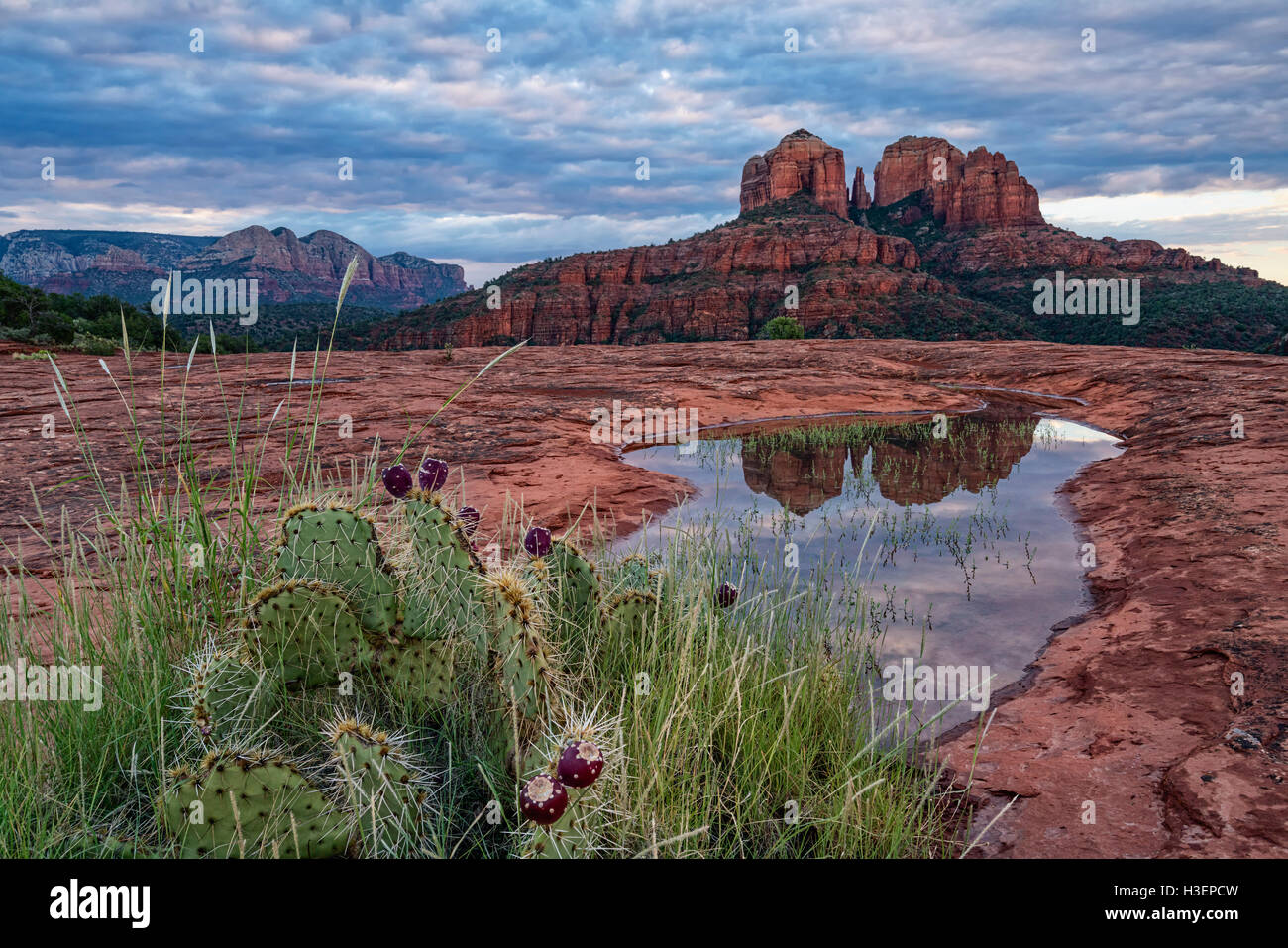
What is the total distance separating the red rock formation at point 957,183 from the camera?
93.4 meters

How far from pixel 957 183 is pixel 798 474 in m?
103

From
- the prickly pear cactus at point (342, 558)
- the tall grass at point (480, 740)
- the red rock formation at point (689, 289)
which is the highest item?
the red rock formation at point (689, 289)

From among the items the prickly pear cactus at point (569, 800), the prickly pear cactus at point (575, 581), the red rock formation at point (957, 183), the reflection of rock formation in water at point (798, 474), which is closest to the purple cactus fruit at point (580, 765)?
the prickly pear cactus at point (569, 800)

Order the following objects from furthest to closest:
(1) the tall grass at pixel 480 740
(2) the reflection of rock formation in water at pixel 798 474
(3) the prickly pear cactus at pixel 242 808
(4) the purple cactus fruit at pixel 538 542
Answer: (2) the reflection of rock formation in water at pixel 798 474 → (4) the purple cactus fruit at pixel 538 542 → (1) the tall grass at pixel 480 740 → (3) the prickly pear cactus at pixel 242 808

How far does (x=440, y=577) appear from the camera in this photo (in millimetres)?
3107

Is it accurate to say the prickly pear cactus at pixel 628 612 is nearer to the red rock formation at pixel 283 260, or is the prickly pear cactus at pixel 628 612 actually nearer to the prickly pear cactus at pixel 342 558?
the prickly pear cactus at pixel 342 558

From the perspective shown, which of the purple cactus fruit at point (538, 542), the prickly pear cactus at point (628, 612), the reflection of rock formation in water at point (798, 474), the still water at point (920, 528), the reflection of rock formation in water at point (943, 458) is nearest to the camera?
the purple cactus fruit at point (538, 542)

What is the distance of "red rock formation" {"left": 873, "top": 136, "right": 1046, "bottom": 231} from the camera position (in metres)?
93.4

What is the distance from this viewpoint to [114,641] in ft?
9.70

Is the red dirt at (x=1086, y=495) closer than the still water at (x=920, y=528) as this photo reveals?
Yes

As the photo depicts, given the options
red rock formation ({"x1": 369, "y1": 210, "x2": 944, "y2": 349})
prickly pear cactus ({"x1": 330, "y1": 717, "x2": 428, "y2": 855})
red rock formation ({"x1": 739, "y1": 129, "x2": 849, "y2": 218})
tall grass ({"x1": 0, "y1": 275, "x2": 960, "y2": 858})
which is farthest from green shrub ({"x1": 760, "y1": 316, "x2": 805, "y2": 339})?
red rock formation ({"x1": 739, "y1": 129, "x2": 849, "y2": 218})

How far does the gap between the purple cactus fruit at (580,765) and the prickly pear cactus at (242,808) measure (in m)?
0.96

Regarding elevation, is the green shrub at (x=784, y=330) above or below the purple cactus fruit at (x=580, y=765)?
above

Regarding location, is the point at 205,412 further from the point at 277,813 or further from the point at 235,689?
the point at 277,813
